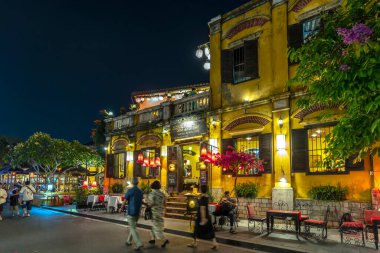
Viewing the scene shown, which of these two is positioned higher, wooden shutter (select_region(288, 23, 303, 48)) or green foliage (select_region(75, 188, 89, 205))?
wooden shutter (select_region(288, 23, 303, 48))

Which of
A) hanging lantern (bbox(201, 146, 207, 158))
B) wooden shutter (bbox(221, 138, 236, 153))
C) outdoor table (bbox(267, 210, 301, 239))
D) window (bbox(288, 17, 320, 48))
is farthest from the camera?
wooden shutter (bbox(221, 138, 236, 153))

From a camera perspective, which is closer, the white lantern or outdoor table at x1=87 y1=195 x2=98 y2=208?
the white lantern

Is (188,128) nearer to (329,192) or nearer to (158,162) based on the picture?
(158,162)

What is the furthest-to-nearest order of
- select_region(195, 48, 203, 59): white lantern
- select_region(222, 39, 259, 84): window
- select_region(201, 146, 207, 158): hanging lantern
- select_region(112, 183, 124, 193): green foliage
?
select_region(112, 183, 124, 193): green foliage, select_region(195, 48, 203, 59): white lantern, select_region(222, 39, 259, 84): window, select_region(201, 146, 207, 158): hanging lantern

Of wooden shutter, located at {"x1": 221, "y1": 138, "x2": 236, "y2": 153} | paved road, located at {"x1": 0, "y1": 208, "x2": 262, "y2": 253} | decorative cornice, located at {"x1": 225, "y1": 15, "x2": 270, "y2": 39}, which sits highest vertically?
decorative cornice, located at {"x1": 225, "y1": 15, "x2": 270, "y2": 39}

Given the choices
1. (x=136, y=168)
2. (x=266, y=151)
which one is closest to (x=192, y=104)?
(x=266, y=151)

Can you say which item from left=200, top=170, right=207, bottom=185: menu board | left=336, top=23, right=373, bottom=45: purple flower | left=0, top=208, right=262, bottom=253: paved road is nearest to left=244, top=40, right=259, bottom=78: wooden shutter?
left=200, top=170, right=207, bottom=185: menu board

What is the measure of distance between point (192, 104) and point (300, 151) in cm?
739

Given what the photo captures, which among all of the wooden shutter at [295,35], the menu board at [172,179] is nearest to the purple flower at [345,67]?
the wooden shutter at [295,35]

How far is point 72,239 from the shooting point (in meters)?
10.9

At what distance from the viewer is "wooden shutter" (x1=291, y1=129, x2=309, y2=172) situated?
13.4 meters

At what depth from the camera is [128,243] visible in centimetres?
1020

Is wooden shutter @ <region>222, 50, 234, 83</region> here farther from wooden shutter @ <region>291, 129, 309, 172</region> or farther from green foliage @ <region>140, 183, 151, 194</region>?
green foliage @ <region>140, 183, 151, 194</region>

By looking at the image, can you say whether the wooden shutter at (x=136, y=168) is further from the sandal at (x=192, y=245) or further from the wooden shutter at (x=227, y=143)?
the sandal at (x=192, y=245)
